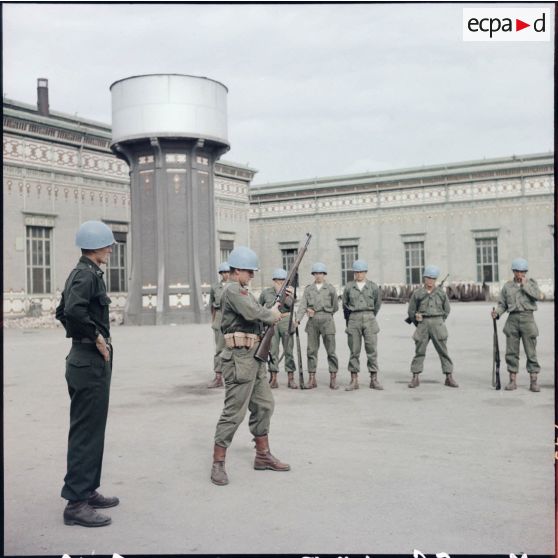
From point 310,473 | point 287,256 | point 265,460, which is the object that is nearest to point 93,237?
point 265,460

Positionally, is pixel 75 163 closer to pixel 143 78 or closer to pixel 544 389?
pixel 143 78

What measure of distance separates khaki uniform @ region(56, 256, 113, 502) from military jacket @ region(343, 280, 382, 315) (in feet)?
20.5

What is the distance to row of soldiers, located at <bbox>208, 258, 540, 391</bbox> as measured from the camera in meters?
10.1

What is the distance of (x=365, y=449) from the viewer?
21.4ft

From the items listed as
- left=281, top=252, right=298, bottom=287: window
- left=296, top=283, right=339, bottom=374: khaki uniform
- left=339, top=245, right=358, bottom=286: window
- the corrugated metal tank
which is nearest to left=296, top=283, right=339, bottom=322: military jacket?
left=296, top=283, right=339, bottom=374: khaki uniform

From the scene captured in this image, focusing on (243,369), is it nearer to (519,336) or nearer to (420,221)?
(519,336)

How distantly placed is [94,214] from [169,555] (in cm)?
2374

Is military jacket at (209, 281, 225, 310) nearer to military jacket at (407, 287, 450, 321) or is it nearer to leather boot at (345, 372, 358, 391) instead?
leather boot at (345, 372, 358, 391)

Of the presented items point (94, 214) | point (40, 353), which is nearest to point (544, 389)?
point (40, 353)

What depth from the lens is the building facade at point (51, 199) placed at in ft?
76.3

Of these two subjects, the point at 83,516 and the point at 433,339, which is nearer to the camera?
the point at 83,516

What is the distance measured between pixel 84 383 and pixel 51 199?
21341mm

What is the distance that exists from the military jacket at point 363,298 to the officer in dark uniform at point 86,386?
6.19 m

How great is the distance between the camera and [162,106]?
23500mm
